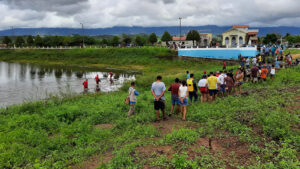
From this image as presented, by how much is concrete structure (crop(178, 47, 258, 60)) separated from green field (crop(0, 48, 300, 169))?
2664cm

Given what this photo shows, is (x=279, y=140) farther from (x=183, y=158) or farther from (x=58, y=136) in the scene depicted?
(x=58, y=136)

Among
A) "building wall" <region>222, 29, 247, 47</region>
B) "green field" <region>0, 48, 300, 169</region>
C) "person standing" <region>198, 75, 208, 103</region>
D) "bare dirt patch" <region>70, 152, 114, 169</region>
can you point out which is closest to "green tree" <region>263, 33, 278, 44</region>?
"building wall" <region>222, 29, 247, 47</region>

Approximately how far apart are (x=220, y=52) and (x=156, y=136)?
3646 centimetres

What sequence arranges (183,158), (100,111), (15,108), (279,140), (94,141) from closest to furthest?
(183,158), (279,140), (94,141), (100,111), (15,108)

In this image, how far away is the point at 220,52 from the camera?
4103 cm

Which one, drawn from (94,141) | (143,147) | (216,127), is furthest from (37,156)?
(216,127)

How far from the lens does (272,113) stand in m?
8.73

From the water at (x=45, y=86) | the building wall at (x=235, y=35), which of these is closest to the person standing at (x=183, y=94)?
the water at (x=45, y=86)

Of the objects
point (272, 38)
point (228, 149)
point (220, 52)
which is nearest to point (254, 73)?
point (228, 149)

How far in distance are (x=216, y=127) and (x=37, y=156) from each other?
6.32 metres

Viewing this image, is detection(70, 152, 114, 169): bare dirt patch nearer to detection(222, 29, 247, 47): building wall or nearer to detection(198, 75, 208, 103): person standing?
detection(198, 75, 208, 103): person standing

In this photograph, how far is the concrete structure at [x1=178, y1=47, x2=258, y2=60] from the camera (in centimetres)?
3725

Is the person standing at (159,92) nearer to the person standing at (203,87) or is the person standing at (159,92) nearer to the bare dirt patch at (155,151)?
the bare dirt patch at (155,151)

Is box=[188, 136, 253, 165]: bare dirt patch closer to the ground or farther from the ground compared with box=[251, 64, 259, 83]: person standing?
closer to the ground
